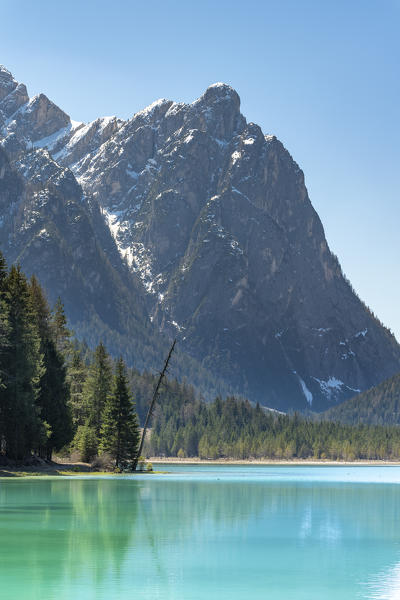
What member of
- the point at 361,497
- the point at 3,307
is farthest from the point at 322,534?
the point at 3,307

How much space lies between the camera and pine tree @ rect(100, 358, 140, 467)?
95.2 metres

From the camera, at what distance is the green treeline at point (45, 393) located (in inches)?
3024

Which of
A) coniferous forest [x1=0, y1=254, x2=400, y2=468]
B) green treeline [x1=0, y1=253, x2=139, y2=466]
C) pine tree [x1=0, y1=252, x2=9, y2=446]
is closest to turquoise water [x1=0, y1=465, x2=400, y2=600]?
pine tree [x1=0, y1=252, x2=9, y2=446]

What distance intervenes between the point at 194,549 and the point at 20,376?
4900 cm

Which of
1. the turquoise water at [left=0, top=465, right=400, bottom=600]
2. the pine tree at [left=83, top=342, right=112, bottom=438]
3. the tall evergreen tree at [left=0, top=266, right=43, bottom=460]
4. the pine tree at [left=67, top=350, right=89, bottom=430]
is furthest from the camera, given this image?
the pine tree at [left=67, top=350, right=89, bottom=430]

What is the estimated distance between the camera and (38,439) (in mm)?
80375

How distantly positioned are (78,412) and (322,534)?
8305 cm

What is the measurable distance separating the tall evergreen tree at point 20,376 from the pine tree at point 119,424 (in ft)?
39.2

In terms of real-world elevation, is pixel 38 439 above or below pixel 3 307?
below

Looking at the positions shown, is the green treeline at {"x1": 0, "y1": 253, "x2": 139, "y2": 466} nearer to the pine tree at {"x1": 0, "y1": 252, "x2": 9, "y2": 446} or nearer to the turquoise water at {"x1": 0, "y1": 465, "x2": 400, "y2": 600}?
the pine tree at {"x1": 0, "y1": 252, "x2": 9, "y2": 446}

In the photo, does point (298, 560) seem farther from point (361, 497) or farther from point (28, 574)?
point (361, 497)

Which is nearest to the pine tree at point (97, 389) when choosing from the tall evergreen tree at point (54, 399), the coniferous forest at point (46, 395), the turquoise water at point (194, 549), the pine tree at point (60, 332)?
the coniferous forest at point (46, 395)

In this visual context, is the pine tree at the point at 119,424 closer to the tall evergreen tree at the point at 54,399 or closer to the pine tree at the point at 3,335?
the tall evergreen tree at the point at 54,399

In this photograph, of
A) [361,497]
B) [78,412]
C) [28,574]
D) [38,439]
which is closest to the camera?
[28,574]
